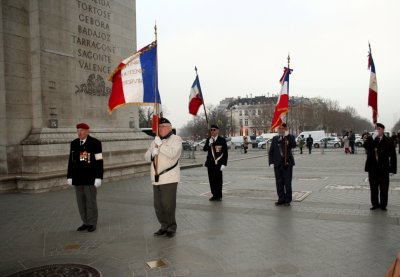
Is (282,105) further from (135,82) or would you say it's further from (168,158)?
(168,158)

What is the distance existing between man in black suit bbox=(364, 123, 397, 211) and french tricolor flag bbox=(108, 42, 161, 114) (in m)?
4.75

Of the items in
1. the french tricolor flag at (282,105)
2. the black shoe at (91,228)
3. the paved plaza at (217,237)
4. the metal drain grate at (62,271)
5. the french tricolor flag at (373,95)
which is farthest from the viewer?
the french tricolor flag at (282,105)

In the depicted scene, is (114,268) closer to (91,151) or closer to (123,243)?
(123,243)

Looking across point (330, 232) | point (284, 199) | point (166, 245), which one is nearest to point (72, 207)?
point (166, 245)

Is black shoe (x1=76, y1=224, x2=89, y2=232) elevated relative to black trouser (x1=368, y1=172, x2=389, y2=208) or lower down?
lower down

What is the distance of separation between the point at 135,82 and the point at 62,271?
4147 millimetres

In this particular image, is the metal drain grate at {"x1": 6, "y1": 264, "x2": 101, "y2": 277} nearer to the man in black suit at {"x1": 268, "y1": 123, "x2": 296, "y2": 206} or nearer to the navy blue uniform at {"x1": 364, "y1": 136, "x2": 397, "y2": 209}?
the man in black suit at {"x1": 268, "y1": 123, "x2": 296, "y2": 206}

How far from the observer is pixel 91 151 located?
271 inches

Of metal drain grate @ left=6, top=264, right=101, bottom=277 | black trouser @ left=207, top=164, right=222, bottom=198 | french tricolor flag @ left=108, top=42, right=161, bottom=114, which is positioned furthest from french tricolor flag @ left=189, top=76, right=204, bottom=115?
metal drain grate @ left=6, top=264, right=101, bottom=277

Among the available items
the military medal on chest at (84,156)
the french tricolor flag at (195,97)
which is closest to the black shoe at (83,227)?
the military medal on chest at (84,156)

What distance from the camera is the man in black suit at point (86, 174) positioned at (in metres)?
6.74

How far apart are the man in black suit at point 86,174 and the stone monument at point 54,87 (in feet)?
15.4

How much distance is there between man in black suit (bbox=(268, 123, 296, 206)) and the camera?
8.60 metres

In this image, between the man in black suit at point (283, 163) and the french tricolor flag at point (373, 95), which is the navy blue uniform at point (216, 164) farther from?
the french tricolor flag at point (373, 95)
